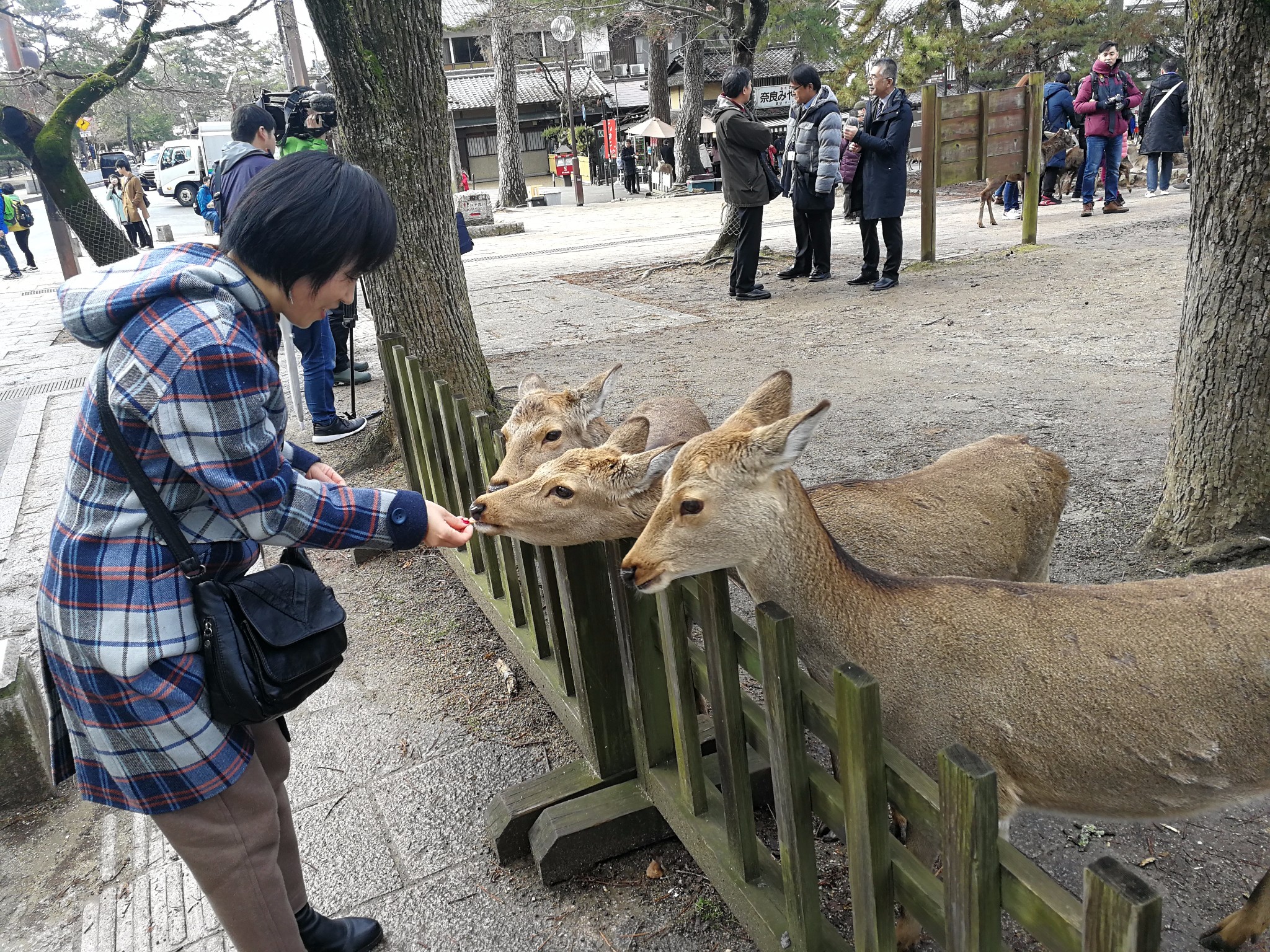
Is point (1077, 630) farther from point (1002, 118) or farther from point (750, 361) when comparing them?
point (1002, 118)

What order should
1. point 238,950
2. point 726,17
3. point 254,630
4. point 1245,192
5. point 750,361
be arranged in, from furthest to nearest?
point 726,17
point 750,361
point 1245,192
point 238,950
point 254,630

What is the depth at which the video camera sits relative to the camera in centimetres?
758

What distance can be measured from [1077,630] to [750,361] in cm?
621

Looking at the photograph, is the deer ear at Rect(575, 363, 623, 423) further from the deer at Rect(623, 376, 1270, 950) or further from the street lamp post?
the street lamp post

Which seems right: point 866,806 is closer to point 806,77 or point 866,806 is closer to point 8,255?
point 806,77

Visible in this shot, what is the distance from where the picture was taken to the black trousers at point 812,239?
39.6 feet

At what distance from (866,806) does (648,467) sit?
141 cm

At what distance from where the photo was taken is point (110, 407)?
191cm

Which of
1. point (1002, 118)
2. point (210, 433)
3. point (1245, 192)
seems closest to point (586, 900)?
point (210, 433)

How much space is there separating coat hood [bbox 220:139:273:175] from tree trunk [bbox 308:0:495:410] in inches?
37.7

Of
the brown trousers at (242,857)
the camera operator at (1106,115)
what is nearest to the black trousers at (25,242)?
the camera operator at (1106,115)

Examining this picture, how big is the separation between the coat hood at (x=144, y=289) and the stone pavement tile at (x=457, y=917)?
1.91 metres

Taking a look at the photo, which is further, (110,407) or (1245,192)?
(1245,192)

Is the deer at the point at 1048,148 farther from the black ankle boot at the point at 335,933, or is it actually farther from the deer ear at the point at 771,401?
the black ankle boot at the point at 335,933
